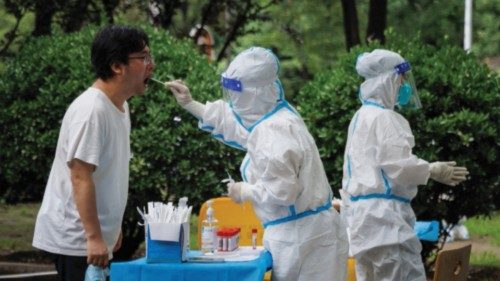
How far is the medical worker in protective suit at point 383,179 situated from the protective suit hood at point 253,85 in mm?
1238

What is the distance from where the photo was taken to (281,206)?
5.86 m

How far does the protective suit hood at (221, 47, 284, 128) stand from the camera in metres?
6.05

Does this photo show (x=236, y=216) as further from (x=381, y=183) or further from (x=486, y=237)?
(x=486, y=237)

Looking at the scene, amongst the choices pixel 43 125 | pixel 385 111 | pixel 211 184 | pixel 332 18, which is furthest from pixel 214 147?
pixel 332 18

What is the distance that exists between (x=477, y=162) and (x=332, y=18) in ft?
37.9

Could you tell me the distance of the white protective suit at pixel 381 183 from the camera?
7.14m

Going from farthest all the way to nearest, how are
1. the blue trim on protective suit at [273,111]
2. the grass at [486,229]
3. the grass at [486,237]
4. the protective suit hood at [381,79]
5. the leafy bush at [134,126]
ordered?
the grass at [486,229]
the grass at [486,237]
the leafy bush at [134,126]
the protective suit hood at [381,79]
the blue trim on protective suit at [273,111]

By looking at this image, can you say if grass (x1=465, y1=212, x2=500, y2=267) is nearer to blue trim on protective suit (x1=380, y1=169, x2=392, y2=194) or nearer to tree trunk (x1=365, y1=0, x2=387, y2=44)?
tree trunk (x1=365, y1=0, x2=387, y2=44)

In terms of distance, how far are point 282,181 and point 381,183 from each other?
1665 millimetres

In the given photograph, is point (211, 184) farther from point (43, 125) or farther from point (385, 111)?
point (385, 111)

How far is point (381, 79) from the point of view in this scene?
750cm

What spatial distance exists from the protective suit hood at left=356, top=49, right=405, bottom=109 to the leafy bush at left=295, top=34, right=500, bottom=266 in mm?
1779

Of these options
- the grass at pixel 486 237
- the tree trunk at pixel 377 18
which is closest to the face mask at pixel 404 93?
the grass at pixel 486 237

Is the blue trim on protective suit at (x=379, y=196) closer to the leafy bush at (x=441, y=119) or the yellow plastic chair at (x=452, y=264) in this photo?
the yellow plastic chair at (x=452, y=264)
